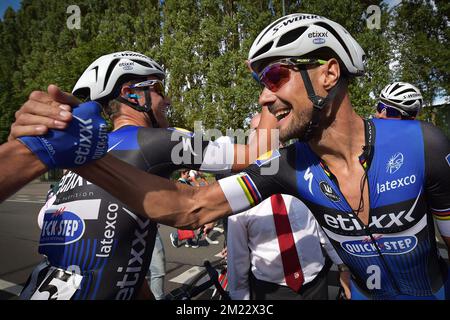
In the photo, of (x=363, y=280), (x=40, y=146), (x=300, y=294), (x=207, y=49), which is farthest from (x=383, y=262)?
(x=207, y=49)

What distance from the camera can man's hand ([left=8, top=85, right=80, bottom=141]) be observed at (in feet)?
3.59

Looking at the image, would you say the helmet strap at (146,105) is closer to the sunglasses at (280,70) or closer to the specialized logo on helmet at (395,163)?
the sunglasses at (280,70)

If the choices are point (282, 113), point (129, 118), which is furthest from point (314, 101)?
point (129, 118)

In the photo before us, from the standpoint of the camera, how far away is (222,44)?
24.0m

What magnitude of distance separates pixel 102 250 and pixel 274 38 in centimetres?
175

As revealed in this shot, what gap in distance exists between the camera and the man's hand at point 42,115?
1093 mm

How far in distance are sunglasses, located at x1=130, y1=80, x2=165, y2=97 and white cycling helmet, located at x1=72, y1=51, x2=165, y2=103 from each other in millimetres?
76

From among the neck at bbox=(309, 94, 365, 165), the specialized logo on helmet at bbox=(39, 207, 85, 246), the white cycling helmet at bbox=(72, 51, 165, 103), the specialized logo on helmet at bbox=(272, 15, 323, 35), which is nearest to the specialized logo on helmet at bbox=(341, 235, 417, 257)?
the neck at bbox=(309, 94, 365, 165)

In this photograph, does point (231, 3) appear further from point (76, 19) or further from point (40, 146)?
point (40, 146)

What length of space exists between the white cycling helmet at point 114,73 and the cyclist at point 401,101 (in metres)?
3.63

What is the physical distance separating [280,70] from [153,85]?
41.0 inches

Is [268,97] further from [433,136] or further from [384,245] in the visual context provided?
[384,245]

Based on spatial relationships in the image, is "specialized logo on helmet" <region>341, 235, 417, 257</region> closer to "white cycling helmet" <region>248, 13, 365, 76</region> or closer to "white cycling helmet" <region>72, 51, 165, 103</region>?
"white cycling helmet" <region>248, 13, 365, 76</region>

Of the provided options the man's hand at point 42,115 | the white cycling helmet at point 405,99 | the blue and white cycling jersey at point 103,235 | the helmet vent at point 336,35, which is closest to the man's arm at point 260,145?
the blue and white cycling jersey at point 103,235
